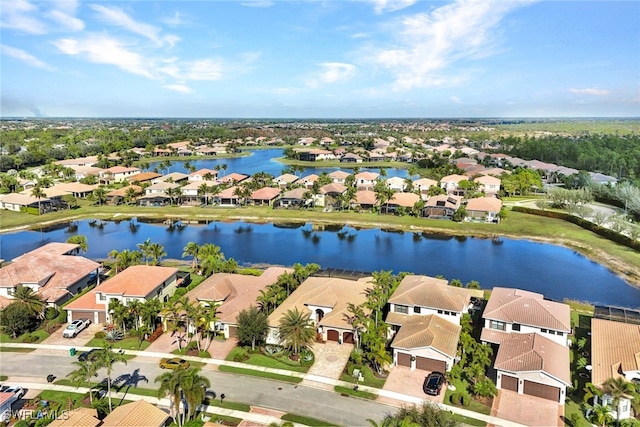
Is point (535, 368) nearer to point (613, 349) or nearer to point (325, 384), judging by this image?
point (613, 349)

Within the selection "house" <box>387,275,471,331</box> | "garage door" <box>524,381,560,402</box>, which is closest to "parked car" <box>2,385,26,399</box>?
"house" <box>387,275,471,331</box>

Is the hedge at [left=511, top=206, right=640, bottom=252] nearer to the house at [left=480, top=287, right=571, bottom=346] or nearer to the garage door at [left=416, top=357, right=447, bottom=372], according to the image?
the house at [left=480, top=287, right=571, bottom=346]

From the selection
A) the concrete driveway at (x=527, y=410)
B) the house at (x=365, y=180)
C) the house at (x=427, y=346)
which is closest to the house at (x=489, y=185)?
the house at (x=365, y=180)

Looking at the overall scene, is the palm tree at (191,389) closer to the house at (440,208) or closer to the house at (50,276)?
the house at (50,276)

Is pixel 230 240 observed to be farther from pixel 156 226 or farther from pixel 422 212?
pixel 422 212

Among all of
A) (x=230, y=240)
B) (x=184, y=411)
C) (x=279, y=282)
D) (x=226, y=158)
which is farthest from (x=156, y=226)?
(x=226, y=158)

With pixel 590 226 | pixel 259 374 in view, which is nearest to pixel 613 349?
pixel 259 374

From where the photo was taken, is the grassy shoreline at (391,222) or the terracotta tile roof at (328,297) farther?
the grassy shoreline at (391,222)
